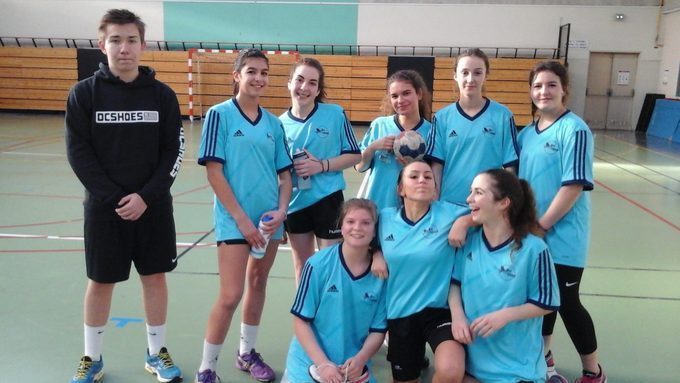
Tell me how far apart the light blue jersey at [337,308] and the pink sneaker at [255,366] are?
0.46 metres

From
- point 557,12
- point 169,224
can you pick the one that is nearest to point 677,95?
point 557,12

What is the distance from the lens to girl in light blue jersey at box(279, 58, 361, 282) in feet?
9.45

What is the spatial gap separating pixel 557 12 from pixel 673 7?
9.13 ft

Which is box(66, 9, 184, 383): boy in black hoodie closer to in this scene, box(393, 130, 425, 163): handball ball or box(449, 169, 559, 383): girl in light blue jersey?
box(393, 130, 425, 163): handball ball

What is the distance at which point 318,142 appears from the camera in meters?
2.93

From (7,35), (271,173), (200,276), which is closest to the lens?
(271,173)

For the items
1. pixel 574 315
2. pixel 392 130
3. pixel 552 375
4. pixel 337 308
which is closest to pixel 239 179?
pixel 337 308

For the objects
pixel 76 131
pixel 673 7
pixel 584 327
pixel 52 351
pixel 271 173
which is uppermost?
pixel 673 7

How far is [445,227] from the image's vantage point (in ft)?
7.73

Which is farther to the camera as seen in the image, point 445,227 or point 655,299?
point 655,299

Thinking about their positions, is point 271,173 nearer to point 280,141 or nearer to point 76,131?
point 280,141

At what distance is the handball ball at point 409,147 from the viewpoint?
107 inches

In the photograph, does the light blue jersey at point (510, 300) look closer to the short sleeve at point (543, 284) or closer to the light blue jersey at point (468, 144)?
the short sleeve at point (543, 284)

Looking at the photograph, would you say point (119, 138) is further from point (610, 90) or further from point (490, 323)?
point (610, 90)
